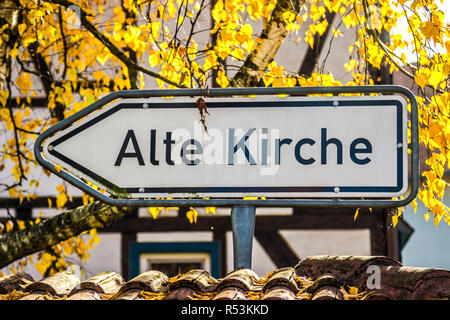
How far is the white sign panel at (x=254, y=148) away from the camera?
6.21 ft

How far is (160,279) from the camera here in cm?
233

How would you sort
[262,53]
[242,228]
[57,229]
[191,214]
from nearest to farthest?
1. [242,228]
2. [262,53]
3. [57,229]
4. [191,214]

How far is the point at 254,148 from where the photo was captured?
1912 millimetres

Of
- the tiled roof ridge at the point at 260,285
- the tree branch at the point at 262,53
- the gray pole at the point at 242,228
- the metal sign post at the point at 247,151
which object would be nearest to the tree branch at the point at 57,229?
the tree branch at the point at 262,53

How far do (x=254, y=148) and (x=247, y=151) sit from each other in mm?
21

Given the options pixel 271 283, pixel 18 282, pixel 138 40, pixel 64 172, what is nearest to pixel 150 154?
pixel 64 172

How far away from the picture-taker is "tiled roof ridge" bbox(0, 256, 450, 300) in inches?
75.2

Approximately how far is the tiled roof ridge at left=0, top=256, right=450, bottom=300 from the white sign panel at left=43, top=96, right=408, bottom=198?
0.27 metres

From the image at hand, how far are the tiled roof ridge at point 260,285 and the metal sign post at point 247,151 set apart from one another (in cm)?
19

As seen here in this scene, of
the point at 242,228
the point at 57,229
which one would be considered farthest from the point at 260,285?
the point at 57,229

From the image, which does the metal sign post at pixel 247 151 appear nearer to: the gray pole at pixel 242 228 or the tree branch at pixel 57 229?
the gray pole at pixel 242 228

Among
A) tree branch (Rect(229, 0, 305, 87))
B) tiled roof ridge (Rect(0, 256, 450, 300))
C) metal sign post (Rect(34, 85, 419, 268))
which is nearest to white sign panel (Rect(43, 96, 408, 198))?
metal sign post (Rect(34, 85, 419, 268))

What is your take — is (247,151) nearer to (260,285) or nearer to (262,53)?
(260,285)

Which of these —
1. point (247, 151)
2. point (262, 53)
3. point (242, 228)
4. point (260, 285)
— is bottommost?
point (260, 285)
